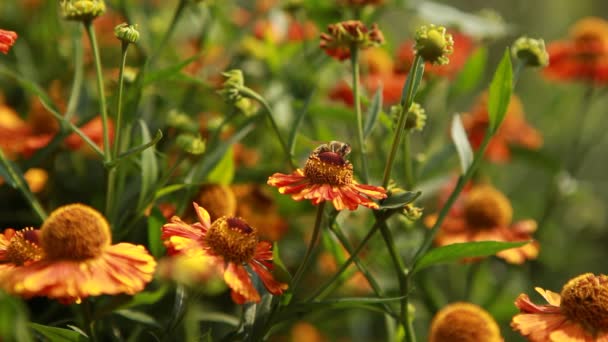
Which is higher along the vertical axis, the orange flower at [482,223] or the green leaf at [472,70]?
the green leaf at [472,70]

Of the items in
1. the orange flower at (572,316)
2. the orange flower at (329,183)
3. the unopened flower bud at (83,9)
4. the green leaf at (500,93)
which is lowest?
the orange flower at (572,316)

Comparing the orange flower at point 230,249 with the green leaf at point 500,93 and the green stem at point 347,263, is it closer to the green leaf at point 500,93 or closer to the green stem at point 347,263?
the green stem at point 347,263

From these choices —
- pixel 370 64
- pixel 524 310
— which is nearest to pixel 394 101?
pixel 370 64

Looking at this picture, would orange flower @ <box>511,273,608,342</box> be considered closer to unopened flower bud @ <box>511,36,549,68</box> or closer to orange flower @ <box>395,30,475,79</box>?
unopened flower bud @ <box>511,36,549,68</box>

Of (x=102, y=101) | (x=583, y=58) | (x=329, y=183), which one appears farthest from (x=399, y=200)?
(x=583, y=58)

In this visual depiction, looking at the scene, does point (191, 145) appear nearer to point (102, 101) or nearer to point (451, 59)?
point (102, 101)

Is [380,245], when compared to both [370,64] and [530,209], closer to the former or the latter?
[370,64]

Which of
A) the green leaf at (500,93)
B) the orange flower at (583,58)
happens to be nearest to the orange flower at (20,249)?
the green leaf at (500,93)
